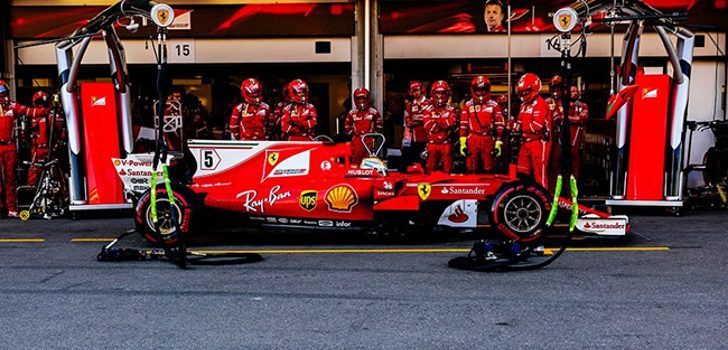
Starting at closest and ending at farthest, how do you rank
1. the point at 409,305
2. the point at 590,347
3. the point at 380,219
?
the point at 590,347, the point at 409,305, the point at 380,219

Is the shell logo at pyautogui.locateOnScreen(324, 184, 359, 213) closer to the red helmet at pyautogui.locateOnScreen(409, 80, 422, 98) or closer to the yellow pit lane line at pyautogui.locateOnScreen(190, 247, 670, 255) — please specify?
the yellow pit lane line at pyautogui.locateOnScreen(190, 247, 670, 255)

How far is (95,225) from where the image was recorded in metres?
11.7

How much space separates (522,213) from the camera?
29.6 feet

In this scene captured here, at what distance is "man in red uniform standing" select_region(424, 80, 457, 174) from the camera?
13562mm

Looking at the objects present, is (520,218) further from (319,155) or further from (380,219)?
(319,155)

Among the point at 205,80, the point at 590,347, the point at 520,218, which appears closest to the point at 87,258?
the point at 520,218

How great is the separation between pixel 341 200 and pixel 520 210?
206cm

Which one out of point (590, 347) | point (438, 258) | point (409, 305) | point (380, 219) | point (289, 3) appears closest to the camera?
point (590, 347)

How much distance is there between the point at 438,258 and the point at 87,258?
3871mm

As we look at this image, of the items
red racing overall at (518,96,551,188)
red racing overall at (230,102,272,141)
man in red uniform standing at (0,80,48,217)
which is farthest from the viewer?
red racing overall at (230,102,272,141)

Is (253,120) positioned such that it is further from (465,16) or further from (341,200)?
(341,200)

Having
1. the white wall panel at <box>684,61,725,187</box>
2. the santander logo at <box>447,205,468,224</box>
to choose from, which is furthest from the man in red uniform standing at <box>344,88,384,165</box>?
the white wall panel at <box>684,61,725,187</box>

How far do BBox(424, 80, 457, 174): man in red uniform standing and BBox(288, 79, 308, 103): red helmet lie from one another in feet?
7.04

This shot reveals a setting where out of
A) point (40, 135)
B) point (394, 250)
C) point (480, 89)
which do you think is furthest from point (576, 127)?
point (40, 135)
